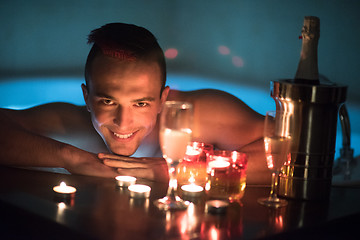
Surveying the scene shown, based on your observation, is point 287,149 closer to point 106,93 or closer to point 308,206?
point 308,206

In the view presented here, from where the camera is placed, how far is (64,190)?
1.06 meters

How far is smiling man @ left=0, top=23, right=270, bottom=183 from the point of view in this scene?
1349 millimetres

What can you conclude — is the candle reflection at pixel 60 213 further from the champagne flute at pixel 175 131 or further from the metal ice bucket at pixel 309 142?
the metal ice bucket at pixel 309 142

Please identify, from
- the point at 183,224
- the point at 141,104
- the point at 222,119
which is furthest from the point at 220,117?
the point at 183,224

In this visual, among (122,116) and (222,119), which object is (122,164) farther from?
(222,119)

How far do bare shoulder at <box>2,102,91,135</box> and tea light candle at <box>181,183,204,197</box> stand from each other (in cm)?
110

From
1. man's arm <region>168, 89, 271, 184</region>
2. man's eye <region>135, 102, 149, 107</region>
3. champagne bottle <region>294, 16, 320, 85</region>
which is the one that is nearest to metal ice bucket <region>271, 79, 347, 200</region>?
champagne bottle <region>294, 16, 320, 85</region>

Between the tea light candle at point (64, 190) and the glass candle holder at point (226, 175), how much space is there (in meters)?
0.31

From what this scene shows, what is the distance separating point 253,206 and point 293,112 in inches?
10.1

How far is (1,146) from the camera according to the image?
55.7 inches

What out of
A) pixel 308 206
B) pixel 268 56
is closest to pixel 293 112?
pixel 308 206

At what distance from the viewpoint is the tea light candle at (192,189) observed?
110 centimetres

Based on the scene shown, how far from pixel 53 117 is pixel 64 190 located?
115 cm

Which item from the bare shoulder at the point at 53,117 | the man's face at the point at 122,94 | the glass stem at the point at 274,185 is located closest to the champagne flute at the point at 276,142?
the glass stem at the point at 274,185
